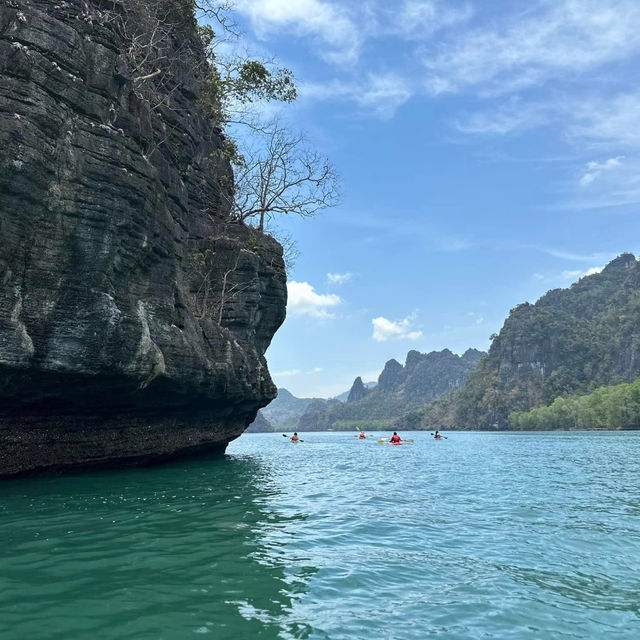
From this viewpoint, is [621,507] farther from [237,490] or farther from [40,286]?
[40,286]

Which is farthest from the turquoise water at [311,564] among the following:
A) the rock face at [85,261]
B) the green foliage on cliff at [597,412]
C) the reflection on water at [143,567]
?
the green foliage on cliff at [597,412]

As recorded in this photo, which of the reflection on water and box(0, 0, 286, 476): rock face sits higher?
box(0, 0, 286, 476): rock face

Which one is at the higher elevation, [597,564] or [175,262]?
[175,262]

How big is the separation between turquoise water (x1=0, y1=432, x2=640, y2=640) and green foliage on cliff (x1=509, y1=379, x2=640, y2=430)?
307ft

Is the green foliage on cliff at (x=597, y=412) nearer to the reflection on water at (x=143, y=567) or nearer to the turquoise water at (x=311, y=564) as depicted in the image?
the turquoise water at (x=311, y=564)

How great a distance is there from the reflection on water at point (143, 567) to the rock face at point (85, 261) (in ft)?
10.1

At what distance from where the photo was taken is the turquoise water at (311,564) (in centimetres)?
552

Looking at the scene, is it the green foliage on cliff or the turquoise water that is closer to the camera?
the turquoise water

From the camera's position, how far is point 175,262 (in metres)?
18.5

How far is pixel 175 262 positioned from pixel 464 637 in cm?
1576

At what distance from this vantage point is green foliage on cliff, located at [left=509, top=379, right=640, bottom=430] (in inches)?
3733

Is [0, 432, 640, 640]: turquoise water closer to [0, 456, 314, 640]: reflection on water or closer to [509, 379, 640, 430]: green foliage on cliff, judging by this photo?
[0, 456, 314, 640]: reflection on water

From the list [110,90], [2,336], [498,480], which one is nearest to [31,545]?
[2,336]

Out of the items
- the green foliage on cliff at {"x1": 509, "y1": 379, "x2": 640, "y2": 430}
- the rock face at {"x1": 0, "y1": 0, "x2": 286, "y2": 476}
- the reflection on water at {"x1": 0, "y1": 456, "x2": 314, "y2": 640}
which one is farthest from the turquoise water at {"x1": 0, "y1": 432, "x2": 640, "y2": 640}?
the green foliage on cliff at {"x1": 509, "y1": 379, "x2": 640, "y2": 430}
